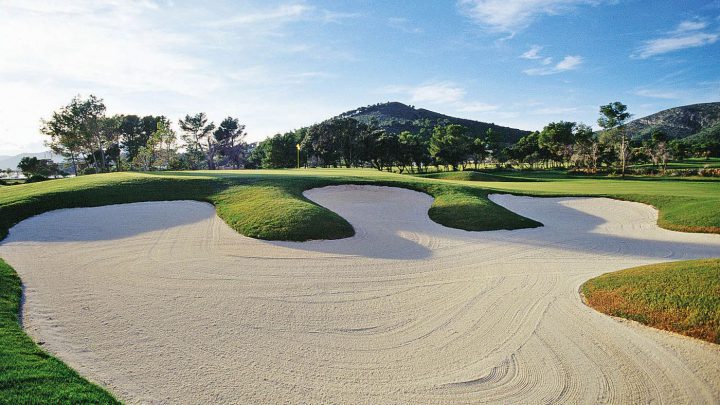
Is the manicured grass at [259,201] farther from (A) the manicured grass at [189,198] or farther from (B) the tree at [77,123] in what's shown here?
(B) the tree at [77,123]

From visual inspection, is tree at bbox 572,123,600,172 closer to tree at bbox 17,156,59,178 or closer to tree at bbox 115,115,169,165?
tree at bbox 115,115,169,165

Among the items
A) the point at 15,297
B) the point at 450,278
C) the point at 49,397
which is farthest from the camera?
the point at 450,278

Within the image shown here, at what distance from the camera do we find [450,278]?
10.0m

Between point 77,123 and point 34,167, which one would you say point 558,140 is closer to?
point 77,123

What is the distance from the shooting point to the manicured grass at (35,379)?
173 inches

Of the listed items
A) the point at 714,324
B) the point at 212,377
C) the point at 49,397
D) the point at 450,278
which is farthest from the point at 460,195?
the point at 49,397

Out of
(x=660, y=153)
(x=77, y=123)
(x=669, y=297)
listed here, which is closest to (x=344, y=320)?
(x=669, y=297)

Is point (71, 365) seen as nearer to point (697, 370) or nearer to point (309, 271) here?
point (309, 271)

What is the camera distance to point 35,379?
15.5 feet

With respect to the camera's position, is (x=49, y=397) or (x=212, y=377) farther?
(x=212, y=377)

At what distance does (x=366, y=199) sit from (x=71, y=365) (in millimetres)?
16778

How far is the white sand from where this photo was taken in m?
5.31

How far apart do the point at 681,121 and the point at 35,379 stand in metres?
238

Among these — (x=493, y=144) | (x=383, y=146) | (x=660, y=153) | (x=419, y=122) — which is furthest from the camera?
(x=419, y=122)
